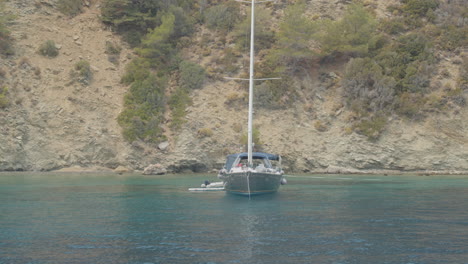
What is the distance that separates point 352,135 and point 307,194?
25578 millimetres

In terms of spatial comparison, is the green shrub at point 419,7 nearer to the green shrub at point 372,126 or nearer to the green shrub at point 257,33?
the green shrub at point 257,33

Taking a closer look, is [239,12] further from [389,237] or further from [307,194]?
[389,237]

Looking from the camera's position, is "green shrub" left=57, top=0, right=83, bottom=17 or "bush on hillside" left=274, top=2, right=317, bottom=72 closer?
"bush on hillside" left=274, top=2, right=317, bottom=72

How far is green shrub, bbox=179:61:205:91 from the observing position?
196ft

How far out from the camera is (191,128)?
179 feet

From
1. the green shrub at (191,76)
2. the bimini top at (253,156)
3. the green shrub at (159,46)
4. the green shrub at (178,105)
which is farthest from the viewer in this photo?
the green shrub at (159,46)

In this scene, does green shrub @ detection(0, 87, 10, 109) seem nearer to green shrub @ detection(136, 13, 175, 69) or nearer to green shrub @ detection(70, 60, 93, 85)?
green shrub @ detection(70, 60, 93, 85)

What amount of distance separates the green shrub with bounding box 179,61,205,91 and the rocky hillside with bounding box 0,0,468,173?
0.97m

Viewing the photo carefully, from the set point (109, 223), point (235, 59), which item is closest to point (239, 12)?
point (235, 59)

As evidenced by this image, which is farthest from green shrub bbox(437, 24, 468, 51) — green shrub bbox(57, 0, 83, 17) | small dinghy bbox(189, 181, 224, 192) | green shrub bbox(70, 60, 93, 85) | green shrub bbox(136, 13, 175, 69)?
green shrub bbox(57, 0, 83, 17)

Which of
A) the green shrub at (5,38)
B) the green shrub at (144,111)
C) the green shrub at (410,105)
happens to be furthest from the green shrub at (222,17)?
the green shrub at (5,38)

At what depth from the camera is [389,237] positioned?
53.2ft

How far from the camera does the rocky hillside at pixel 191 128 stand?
5088 centimetres

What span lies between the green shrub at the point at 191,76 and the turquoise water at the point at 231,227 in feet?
99.1
